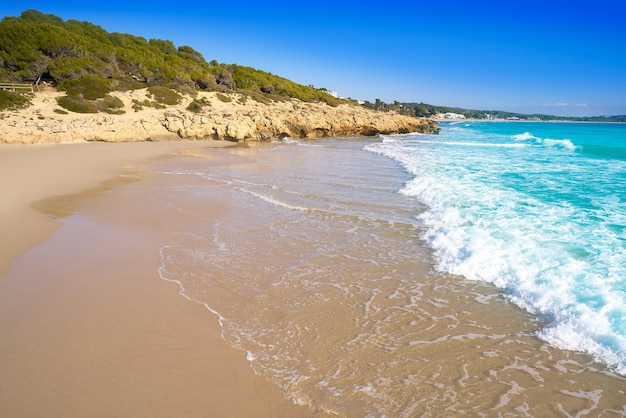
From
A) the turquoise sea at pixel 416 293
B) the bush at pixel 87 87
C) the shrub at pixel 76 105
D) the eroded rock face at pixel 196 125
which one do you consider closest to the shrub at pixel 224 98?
the eroded rock face at pixel 196 125

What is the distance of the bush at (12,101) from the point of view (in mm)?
21891

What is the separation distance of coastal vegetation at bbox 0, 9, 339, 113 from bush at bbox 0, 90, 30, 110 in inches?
1.9

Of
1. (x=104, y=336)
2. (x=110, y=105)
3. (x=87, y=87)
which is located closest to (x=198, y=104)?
(x=110, y=105)

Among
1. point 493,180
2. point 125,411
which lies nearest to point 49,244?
point 125,411

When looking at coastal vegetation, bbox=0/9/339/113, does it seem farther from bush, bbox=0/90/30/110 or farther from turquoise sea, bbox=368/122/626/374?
turquoise sea, bbox=368/122/626/374

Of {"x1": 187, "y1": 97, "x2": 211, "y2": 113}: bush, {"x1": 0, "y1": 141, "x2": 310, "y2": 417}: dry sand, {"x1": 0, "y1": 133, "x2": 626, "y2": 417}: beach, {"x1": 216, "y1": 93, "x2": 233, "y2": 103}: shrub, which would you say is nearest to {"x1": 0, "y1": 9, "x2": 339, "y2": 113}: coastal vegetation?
{"x1": 187, "y1": 97, "x2": 211, "y2": 113}: bush

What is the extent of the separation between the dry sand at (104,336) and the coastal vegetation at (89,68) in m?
21.2

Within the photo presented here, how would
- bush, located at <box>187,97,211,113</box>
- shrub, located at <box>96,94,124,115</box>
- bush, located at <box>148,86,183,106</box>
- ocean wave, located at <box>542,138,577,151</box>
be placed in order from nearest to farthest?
shrub, located at <box>96,94,124,115</box>, bush, located at <box>187,97,211,113</box>, bush, located at <box>148,86,183,106</box>, ocean wave, located at <box>542,138,577,151</box>

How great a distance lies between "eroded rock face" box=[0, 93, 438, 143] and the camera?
65.1ft

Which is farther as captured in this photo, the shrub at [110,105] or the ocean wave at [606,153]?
the shrub at [110,105]

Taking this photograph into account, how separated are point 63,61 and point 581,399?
126 ft

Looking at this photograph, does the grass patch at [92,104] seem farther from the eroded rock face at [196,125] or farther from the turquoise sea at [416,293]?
the turquoise sea at [416,293]

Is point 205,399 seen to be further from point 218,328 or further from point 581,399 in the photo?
point 581,399

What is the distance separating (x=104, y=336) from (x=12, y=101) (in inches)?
989
